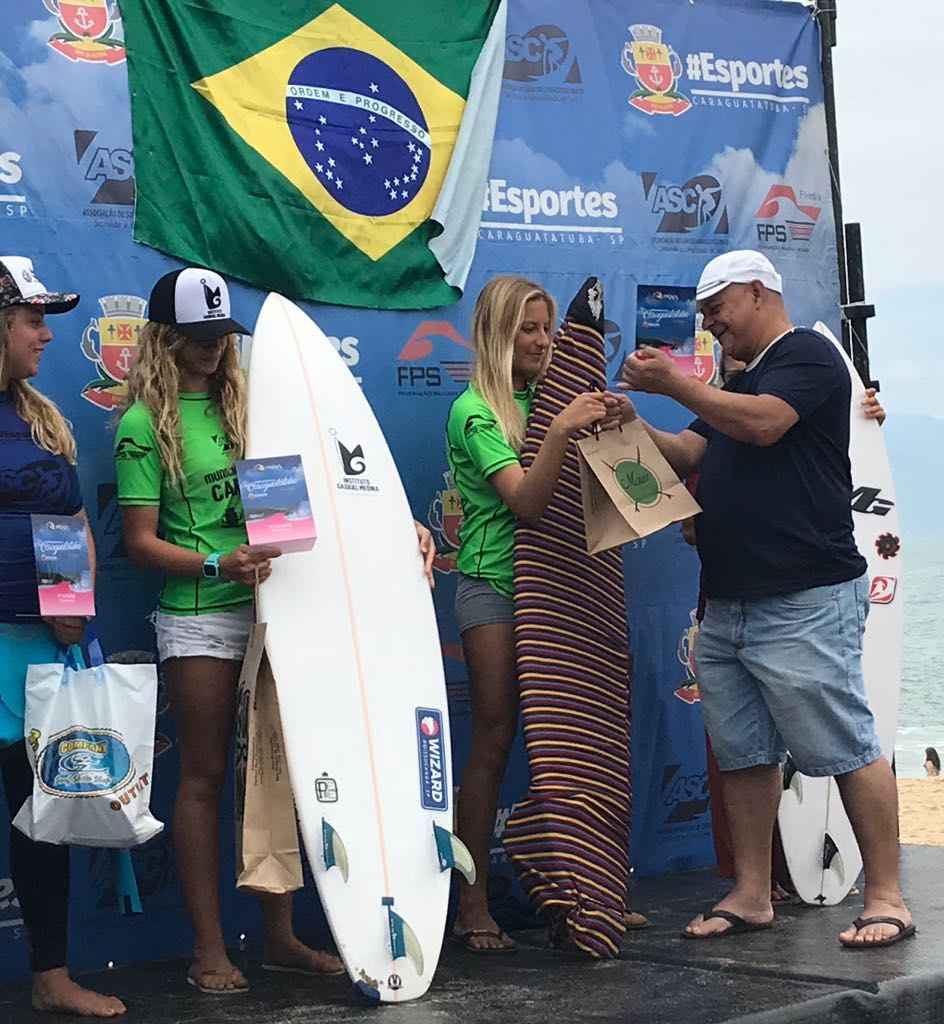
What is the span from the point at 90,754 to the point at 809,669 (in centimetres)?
158

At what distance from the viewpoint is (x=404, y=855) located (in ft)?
11.5

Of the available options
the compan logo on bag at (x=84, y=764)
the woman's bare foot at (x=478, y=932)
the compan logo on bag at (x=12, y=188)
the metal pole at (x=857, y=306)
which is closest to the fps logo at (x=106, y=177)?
the compan logo on bag at (x=12, y=188)

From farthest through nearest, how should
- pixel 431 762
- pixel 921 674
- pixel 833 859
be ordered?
1. pixel 921 674
2. pixel 833 859
3. pixel 431 762

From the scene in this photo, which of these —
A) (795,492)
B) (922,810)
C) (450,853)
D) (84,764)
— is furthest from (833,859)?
(922,810)

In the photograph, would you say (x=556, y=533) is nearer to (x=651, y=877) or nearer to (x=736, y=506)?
(x=736, y=506)

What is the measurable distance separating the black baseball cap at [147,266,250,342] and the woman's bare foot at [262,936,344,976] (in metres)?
Answer: 1.33

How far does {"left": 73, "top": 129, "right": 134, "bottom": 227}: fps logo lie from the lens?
150 inches

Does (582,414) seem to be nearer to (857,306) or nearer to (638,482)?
(638,482)

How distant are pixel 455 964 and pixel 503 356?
54.6 inches

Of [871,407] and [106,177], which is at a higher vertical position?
[106,177]

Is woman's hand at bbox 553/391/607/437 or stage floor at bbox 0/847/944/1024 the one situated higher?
woman's hand at bbox 553/391/607/437

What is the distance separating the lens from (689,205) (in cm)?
493

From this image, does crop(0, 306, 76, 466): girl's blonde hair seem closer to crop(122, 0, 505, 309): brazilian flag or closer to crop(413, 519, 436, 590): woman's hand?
crop(122, 0, 505, 309): brazilian flag

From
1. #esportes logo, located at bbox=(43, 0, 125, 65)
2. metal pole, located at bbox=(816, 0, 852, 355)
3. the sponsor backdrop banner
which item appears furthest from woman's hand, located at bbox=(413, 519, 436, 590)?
metal pole, located at bbox=(816, 0, 852, 355)
